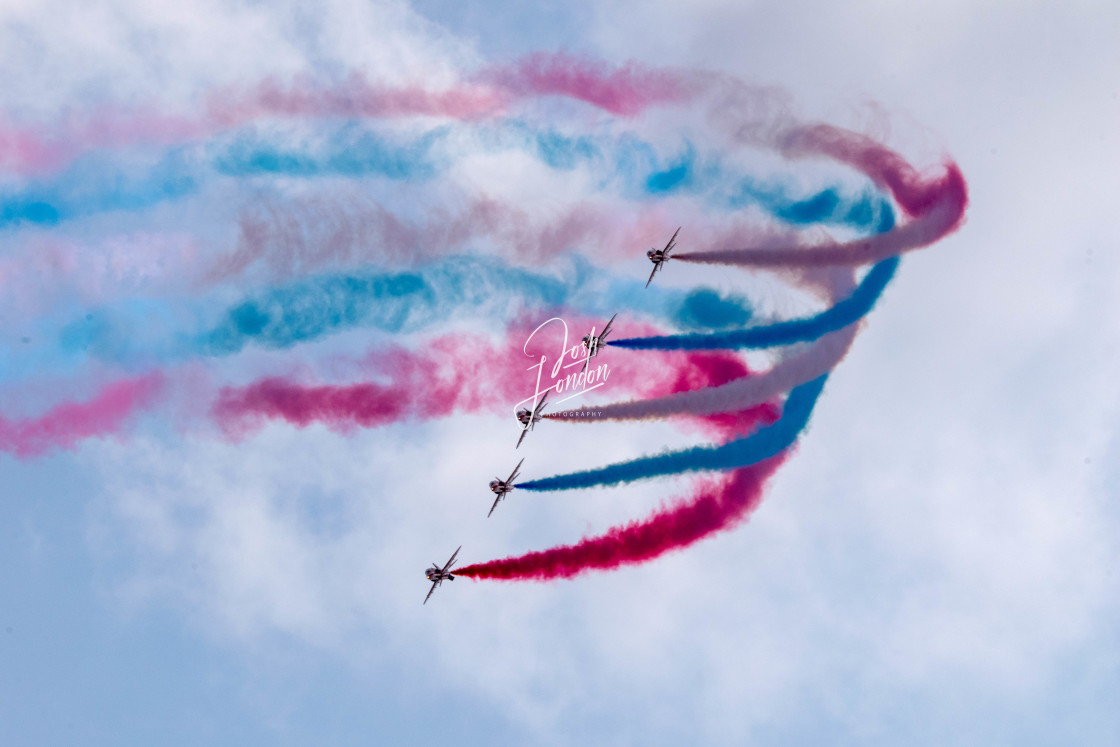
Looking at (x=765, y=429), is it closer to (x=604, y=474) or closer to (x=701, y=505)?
(x=701, y=505)

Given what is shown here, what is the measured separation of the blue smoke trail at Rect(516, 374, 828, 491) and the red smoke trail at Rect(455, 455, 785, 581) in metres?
1.46

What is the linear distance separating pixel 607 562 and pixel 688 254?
1411 cm

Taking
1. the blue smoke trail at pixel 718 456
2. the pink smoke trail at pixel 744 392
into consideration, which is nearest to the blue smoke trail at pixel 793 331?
the pink smoke trail at pixel 744 392

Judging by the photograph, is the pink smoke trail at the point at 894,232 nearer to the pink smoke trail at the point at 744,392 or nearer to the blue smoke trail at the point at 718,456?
the pink smoke trail at the point at 744,392

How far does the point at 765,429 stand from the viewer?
48062 mm

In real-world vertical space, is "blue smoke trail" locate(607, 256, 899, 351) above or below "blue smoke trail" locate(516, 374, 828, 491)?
above

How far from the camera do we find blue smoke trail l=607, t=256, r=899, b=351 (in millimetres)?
46688

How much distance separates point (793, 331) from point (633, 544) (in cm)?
1157

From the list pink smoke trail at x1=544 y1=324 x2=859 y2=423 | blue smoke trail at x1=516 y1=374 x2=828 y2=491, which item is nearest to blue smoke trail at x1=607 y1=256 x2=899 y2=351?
pink smoke trail at x1=544 y1=324 x2=859 y2=423

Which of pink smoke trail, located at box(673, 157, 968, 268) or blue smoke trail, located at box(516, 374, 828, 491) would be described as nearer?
blue smoke trail, located at box(516, 374, 828, 491)

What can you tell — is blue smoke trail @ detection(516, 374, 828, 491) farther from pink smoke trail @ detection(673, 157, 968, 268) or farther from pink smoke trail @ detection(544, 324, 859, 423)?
pink smoke trail @ detection(673, 157, 968, 268)

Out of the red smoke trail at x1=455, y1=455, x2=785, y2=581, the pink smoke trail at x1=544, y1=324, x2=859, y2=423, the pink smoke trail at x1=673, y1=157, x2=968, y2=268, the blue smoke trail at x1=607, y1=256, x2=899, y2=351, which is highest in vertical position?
the pink smoke trail at x1=673, y1=157, x2=968, y2=268

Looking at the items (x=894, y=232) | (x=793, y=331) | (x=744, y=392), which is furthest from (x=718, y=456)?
(x=894, y=232)

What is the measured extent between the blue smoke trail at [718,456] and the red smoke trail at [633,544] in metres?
1.46
